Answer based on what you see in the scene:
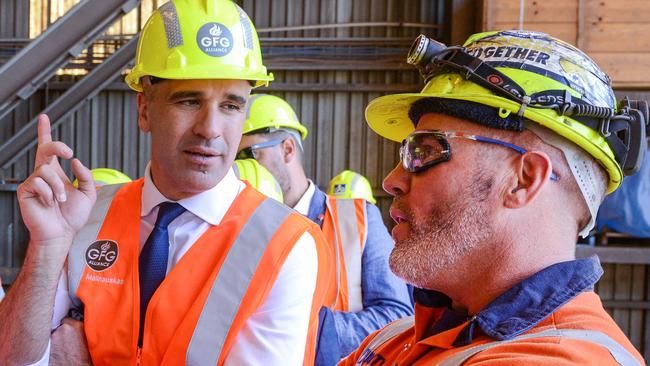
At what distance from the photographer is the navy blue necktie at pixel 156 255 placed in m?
2.21

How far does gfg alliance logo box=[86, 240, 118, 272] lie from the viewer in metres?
2.29

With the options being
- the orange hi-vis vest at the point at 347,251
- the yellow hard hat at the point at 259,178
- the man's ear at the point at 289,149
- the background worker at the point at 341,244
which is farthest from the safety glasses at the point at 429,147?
the man's ear at the point at 289,149

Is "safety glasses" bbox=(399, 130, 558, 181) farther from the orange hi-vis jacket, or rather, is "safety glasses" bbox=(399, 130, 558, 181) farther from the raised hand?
the raised hand

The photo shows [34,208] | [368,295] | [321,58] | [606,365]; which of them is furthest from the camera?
[321,58]

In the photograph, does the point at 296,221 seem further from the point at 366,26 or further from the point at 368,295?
the point at 366,26

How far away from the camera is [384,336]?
1930 millimetres

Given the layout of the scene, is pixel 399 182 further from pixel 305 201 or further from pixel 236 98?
pixel 305 201

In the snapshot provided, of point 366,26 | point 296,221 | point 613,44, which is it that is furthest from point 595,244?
point 296,221

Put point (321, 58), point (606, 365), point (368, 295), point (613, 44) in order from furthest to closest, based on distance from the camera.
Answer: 1. point (321, 58)
2. point (613, 44)
3. point (368, 295)
4. point (606, 365)

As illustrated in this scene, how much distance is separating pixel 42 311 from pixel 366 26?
10.3 m

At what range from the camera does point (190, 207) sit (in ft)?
7.70

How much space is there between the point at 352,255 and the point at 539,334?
7.29 ft

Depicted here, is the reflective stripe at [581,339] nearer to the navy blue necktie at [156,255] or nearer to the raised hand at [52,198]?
the navy blue necktie at [156,255]

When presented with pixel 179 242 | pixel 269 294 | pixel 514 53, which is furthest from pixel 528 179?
pixel 179 242
